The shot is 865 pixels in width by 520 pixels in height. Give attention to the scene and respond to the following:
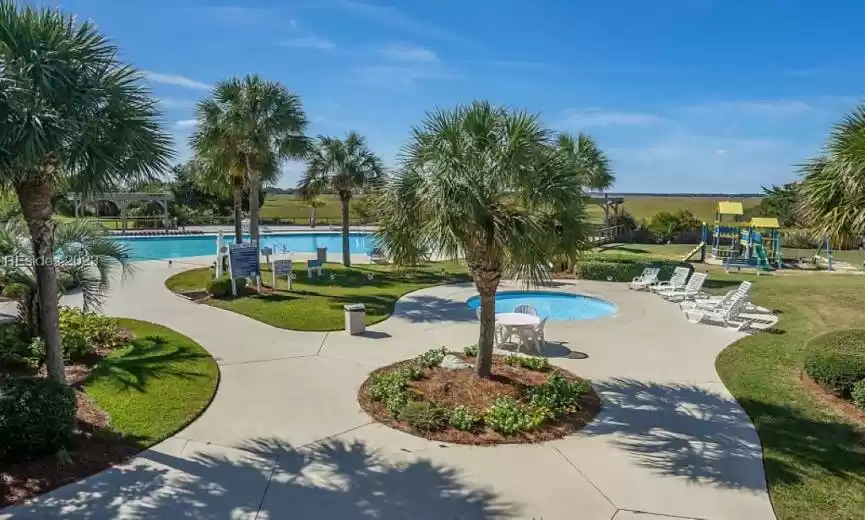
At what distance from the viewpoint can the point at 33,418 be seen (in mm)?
6055

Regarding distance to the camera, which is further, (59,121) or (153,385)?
(153,385)

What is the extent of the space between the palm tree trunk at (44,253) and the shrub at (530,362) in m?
7.32

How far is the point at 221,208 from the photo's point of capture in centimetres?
5147

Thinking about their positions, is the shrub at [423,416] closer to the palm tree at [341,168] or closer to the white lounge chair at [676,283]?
the white lounge chair at [676,283]

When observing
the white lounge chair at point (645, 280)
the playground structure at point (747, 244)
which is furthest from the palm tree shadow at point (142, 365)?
the playground structure at point (747, 244)

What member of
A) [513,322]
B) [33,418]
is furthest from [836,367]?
[33,418]

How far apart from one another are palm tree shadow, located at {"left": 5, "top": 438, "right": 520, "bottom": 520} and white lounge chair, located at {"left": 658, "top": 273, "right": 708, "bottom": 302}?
539 inches

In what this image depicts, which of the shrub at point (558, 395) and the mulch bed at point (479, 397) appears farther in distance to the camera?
the shrub at point (558, 395)

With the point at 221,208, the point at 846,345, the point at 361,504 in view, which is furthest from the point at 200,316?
the point at 221,208

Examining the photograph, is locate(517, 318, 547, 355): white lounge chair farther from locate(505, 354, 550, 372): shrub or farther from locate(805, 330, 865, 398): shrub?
locate(805, 330, 865, 398): shrub

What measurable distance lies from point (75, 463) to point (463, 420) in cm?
478

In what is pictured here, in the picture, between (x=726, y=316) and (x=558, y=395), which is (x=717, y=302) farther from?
(x=558, y=395)

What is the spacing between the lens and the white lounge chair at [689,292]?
56.5 feet

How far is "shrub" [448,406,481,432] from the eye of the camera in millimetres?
7391
